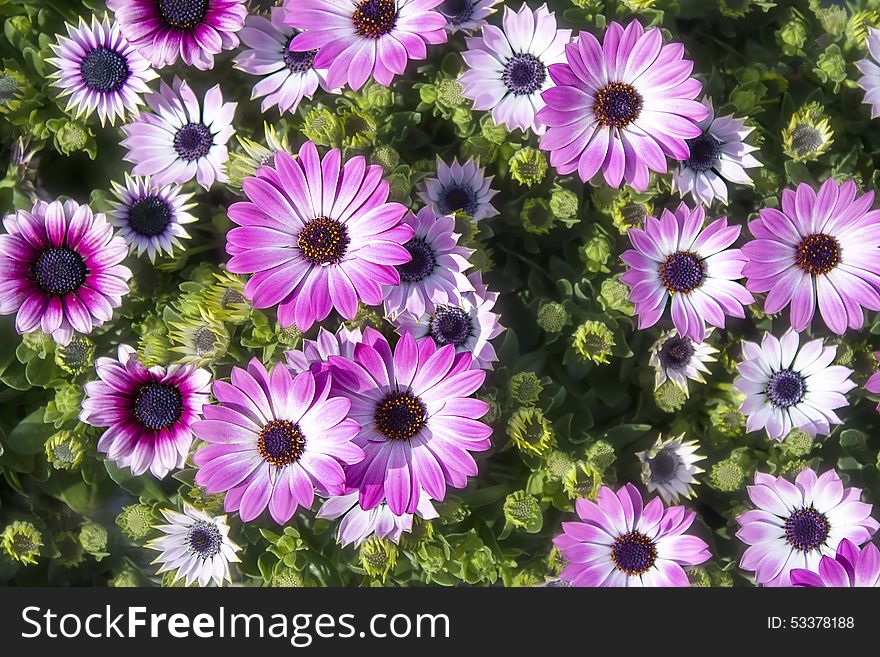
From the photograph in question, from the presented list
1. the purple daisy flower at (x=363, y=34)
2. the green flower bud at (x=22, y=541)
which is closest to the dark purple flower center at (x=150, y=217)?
the purple daisy flower at (x=363, y=34)

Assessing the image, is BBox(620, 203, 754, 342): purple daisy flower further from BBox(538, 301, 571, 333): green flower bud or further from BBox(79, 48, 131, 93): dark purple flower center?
BBox(79, 48, 131, 93): dark purple flower center

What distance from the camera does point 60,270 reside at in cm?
210

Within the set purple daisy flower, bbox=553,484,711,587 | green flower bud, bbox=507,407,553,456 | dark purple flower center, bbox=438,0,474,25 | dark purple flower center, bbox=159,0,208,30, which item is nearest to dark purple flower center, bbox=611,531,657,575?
purple daisy flower, bbox=553,484,711,587

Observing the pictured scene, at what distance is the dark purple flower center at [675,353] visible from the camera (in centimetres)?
234

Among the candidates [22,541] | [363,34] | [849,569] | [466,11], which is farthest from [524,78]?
[22,541]

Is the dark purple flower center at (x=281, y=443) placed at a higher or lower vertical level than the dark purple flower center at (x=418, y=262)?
lower

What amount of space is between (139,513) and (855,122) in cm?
253

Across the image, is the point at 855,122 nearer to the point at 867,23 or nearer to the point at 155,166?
the point at 867,23

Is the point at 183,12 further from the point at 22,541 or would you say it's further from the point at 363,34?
the point at 22,541

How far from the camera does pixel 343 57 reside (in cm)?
206

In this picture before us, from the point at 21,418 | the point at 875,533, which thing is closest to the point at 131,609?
the point at 21,418

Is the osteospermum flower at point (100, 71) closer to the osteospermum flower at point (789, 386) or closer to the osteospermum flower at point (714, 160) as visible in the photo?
the osteospermum flower at point (714, 160)

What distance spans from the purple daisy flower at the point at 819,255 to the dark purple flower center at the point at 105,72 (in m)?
1.83

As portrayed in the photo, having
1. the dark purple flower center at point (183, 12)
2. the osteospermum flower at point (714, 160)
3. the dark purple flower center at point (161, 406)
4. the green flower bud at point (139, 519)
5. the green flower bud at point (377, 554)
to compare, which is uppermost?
the dark purple flower center at point (183, 12)
